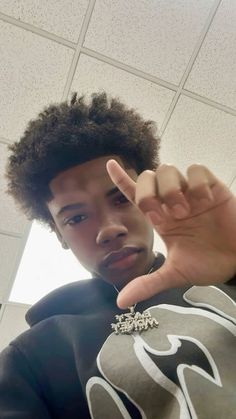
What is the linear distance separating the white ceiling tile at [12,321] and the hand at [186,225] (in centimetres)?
222

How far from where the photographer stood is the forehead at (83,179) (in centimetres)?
96

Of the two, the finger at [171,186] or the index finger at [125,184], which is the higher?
the index finger at [125,184]

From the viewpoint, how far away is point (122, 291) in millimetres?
578

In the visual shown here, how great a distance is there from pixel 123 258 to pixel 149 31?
1.06 metres

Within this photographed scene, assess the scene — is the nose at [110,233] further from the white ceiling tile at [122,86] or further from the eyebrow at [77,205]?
the white ceiling tile at [122,86]

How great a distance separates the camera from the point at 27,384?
2.56ft

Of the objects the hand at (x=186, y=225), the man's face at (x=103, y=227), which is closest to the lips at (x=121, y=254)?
the man's face at (x=103, y=227)

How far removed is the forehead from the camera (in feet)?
3.16

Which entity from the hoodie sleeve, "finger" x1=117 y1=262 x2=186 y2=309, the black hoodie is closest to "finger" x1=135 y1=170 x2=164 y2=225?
"finger" x1=117 y1=262 x2=186 y2=309

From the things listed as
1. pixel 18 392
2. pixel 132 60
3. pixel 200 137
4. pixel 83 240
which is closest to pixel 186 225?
pixel 83 240

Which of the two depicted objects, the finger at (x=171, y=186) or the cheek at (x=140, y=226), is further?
the cheek at (x=140, y=226)

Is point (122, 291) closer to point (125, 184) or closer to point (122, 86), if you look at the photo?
point (125, 184)

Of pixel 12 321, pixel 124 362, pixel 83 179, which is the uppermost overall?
pixel 83 179

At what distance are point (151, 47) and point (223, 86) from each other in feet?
1.29
